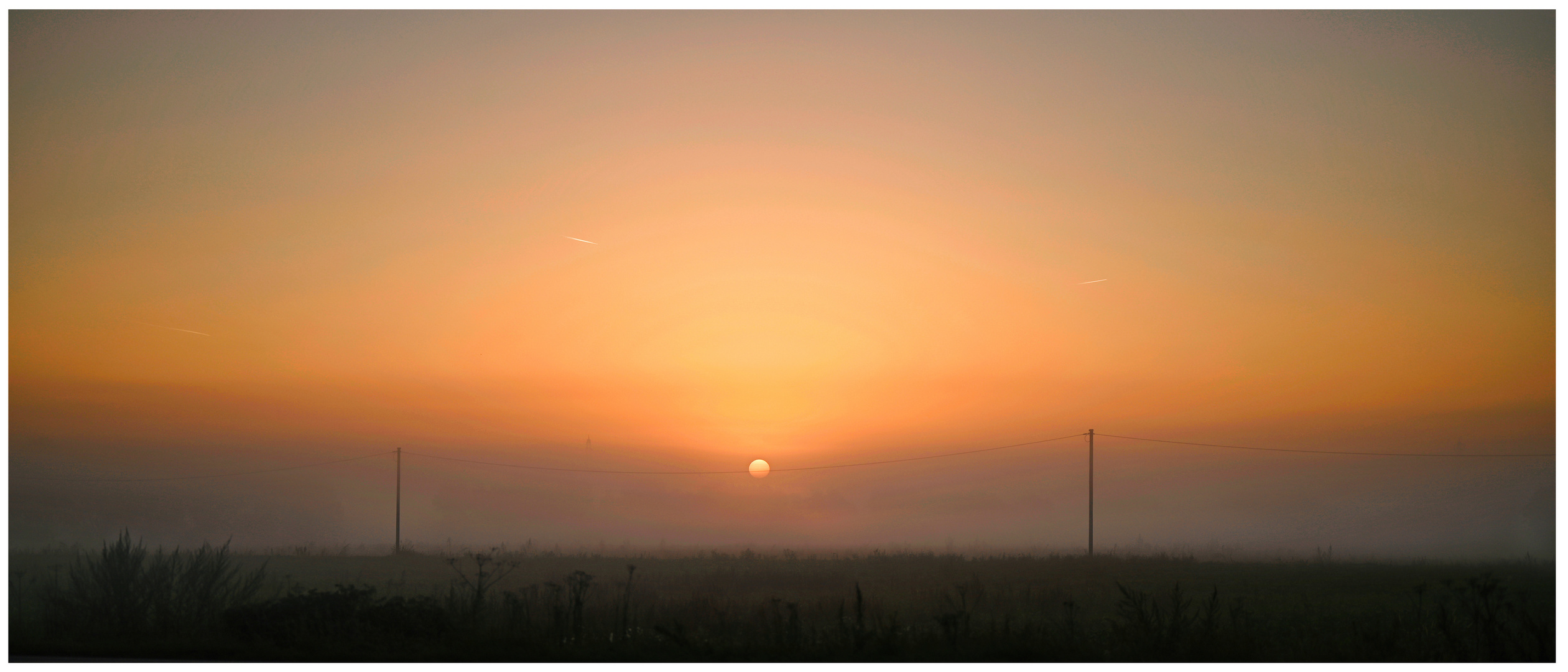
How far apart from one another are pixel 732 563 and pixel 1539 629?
31.0ft

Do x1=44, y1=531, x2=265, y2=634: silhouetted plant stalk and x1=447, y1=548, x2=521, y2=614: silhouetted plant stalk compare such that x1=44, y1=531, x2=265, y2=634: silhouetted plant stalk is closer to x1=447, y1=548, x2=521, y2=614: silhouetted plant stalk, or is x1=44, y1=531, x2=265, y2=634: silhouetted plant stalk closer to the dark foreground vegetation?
the dark foreground vegetation

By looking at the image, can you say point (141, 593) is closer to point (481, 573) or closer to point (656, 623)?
point (481, 573)

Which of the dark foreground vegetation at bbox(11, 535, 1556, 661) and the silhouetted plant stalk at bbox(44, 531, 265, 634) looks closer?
the dark foreground vegetation at bbox(11, 535, 1556, 661)

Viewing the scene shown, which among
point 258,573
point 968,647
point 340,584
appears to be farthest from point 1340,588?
point 258,573

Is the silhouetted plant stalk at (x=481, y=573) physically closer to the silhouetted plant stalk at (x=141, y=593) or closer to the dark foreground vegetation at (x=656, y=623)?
the dark foreground vegetation at (x=656, y=623)

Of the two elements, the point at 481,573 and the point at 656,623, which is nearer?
the point at 656,623

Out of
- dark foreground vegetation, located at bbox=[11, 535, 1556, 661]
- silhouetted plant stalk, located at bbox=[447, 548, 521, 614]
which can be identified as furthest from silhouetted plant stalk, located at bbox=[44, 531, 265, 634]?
silhouetted plant stalk, located at bbox=[447, 548, 521, 614]

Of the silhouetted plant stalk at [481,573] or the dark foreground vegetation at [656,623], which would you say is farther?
the silhouetted plant stalk at [481,573]

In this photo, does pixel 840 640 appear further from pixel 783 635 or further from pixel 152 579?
pixel 152 579

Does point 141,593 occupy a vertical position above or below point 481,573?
below

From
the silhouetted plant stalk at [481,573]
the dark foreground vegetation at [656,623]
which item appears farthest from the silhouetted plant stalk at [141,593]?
the silhouetted plant stalk at [481,573]

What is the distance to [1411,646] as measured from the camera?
10117 mm

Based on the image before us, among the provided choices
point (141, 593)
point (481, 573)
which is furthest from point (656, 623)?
point (141, 593)

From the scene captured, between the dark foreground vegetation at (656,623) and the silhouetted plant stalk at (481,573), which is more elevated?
the silhouetted plant stalk at (481,573)
